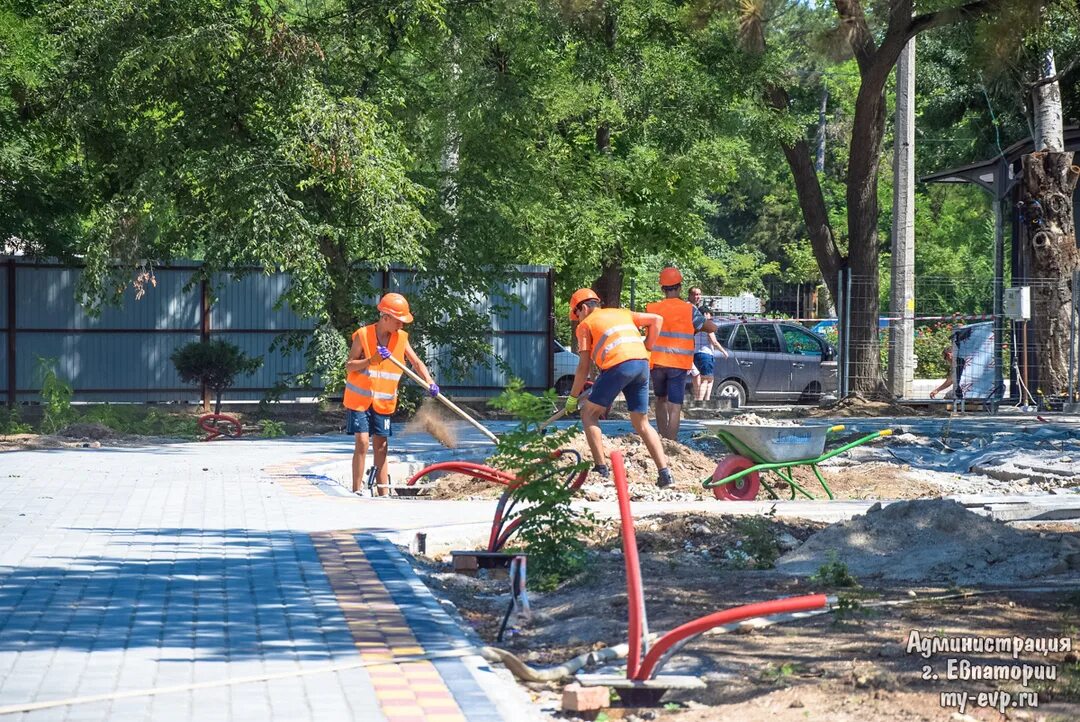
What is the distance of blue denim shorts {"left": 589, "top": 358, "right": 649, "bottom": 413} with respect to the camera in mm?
12617

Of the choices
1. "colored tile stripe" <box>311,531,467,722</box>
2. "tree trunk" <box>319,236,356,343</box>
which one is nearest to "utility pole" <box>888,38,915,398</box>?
"tree trunk" <box>319,236,356,343</box>

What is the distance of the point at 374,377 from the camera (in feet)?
42.8

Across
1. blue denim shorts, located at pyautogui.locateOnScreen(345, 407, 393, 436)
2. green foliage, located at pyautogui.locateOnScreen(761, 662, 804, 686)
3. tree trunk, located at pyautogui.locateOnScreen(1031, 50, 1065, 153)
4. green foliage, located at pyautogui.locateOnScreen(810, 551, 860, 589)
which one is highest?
tree trunk, located at pyautogui.locateOnScreen(1031, 50, 1065, 153)

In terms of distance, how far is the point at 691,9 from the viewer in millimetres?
15586

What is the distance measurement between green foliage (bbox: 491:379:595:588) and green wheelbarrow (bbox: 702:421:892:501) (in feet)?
12.6

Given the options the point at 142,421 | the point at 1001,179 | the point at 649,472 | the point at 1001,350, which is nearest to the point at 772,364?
the point at 1001,350

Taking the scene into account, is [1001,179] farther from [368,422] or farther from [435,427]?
[368,422]

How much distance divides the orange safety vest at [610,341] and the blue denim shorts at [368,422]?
6.65 feet

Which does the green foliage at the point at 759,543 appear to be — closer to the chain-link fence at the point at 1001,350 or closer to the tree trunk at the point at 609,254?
the tree trunk at the point at 609,254

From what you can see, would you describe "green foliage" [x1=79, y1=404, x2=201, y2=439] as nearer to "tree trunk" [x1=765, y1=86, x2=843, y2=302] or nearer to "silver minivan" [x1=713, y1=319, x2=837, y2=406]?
"silver minivan" [x1=713, y1=319, x2=837, y2=406]

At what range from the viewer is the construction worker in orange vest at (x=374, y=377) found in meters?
12.9

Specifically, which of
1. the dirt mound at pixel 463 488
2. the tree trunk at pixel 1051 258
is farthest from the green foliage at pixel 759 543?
the tree trunk at pixel 1051 258

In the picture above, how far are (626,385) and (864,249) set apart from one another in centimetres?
1300

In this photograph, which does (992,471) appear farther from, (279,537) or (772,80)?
(772,80)
